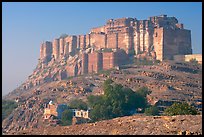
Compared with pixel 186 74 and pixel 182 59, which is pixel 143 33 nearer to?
pixel 182 59

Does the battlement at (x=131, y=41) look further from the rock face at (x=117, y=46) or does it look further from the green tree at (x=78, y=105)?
the green tree at (x=78, y=105)

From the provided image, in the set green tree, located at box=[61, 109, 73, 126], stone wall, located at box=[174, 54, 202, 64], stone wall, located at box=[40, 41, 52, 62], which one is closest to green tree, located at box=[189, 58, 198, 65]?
stone wall, located at box=[174, 54, 202, 64]

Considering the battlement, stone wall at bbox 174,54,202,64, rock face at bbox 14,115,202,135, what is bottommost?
rock face at bbox 14,115,202,135

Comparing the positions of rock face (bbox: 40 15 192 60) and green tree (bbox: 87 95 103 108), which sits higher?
rock face (bbox: 40 15 192 60)

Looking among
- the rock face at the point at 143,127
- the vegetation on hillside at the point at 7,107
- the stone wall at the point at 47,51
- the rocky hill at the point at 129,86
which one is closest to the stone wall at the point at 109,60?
the rocky hill at the point at 129,86

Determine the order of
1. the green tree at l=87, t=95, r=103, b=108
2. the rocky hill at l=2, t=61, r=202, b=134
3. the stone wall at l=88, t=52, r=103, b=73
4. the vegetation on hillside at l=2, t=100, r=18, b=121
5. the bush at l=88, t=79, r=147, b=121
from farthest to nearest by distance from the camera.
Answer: the stone wall at l=88, t=52, r=103, b=73, the vegetation on hillside at l=2, t=100, r=18, b=121, the rocky hill at l=2, t=61, r=202, b=134, the green tree at l=87, t=95, r=103, b=108, the bush at l=88, t=79, r=147, b=121

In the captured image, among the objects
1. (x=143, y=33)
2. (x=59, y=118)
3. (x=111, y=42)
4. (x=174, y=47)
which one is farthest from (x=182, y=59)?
(x=59, y=118)

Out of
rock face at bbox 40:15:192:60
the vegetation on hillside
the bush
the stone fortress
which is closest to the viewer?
the bush

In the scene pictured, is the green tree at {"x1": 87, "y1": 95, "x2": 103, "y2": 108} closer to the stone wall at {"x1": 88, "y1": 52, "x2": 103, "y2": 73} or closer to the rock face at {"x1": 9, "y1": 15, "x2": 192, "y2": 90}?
the rock face at {"x1": 9, "y1": 15, "x2": 192, "y2": 90}
